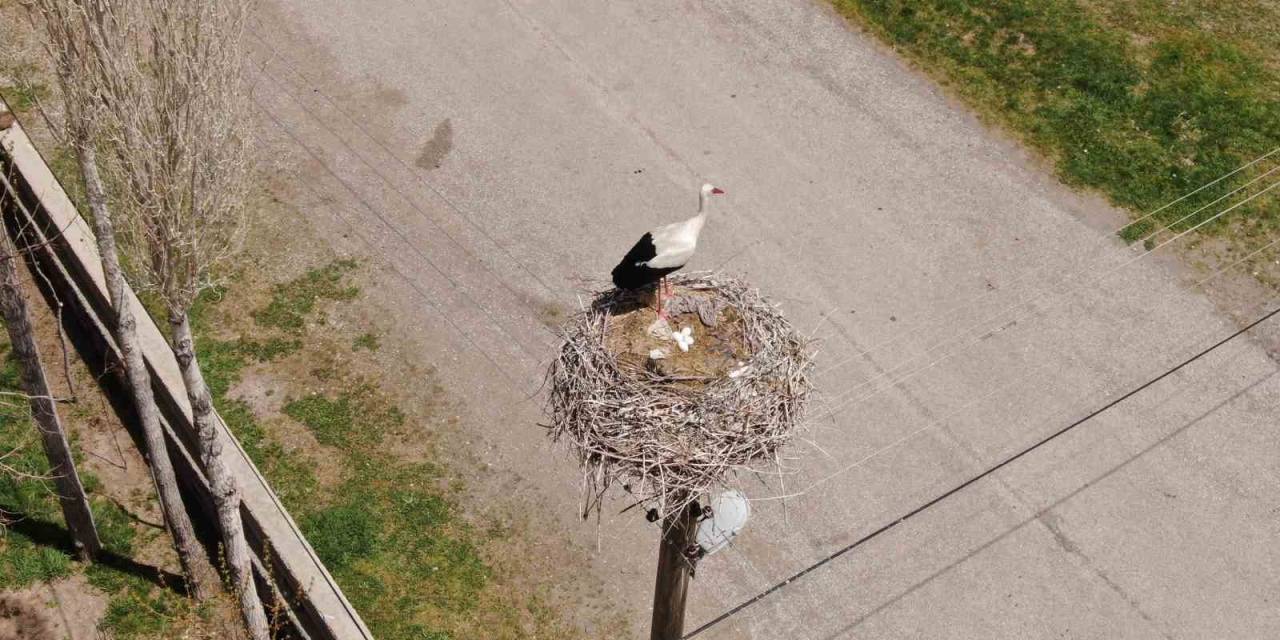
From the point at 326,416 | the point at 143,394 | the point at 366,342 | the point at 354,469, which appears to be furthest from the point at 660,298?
the point at 366,342

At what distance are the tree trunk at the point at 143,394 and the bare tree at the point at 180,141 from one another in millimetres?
225

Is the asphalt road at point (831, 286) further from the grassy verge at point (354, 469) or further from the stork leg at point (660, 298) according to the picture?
the stork leg at point (660, 298)

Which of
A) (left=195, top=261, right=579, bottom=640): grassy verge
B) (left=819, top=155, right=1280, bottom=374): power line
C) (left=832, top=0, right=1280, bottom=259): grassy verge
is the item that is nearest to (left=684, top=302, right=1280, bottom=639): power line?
(left=819, top=155, right=1280, bottom=374): power line

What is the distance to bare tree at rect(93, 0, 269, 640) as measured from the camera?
24.5ft

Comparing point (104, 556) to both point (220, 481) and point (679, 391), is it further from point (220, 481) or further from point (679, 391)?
point (679, 391)

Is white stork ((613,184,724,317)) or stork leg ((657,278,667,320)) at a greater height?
white stork ((613,184,724,317))

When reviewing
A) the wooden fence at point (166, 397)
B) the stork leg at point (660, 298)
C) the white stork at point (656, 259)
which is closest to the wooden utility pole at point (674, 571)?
the stork leg at point (660, 298)

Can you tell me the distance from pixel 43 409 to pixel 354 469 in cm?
284

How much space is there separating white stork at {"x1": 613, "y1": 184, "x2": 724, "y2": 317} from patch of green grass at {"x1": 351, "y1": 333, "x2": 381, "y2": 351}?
5243mm

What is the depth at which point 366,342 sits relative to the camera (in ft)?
41.4

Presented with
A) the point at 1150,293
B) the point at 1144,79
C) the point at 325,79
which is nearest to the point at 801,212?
the point at 1150,293

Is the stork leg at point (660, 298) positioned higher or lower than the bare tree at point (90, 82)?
lower

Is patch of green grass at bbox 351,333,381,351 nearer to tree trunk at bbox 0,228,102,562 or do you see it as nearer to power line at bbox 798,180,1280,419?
tree trunk at bbox 0,228,102,562

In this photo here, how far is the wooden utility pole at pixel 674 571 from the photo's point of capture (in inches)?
278
